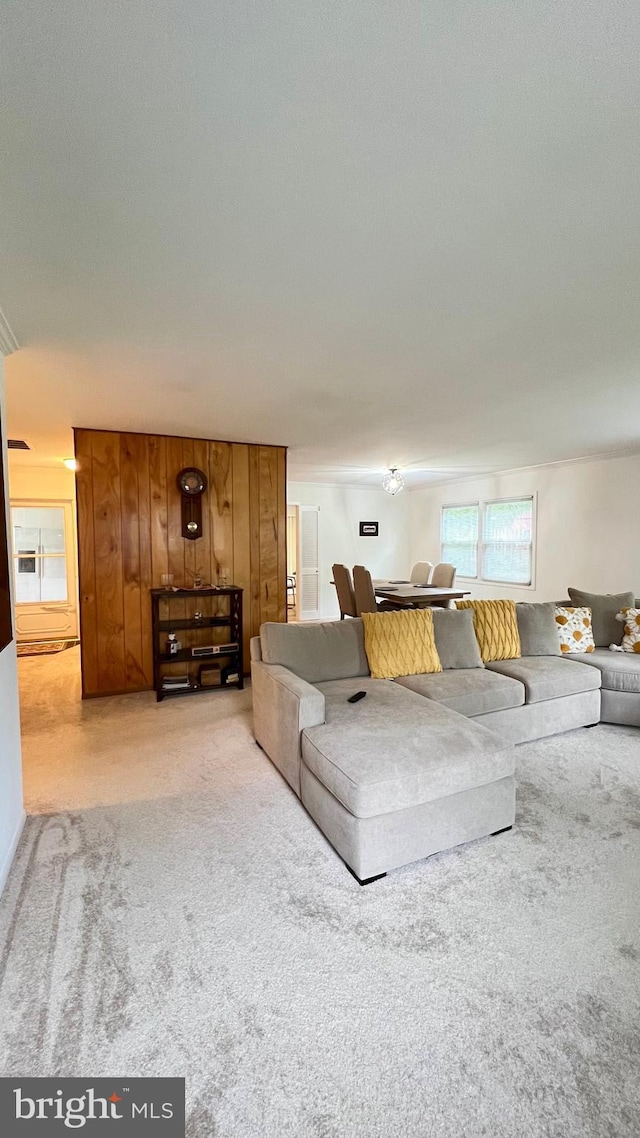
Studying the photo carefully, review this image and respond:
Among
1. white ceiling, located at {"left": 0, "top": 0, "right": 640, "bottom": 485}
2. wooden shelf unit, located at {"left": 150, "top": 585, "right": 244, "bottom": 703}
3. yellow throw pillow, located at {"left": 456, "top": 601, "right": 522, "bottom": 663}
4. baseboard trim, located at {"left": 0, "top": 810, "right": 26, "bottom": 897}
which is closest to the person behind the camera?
white ceiling, located at {"left": 0, "top": 0, "right": 640, "bottom": 485}

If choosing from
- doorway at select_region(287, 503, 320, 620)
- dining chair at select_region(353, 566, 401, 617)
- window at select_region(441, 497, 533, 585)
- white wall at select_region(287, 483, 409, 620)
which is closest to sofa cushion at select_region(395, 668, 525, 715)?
dining chair at select_region(353, 566, 401, 617)

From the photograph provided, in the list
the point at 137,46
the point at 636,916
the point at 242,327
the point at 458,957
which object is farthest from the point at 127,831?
the point at 137,46

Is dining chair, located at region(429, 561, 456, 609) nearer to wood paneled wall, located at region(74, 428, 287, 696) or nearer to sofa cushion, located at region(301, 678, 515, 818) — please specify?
wood paneled wall, located at region(74, 428, 287, 696)

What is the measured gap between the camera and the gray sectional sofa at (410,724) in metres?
1.97

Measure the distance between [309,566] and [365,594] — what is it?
2.72 metres

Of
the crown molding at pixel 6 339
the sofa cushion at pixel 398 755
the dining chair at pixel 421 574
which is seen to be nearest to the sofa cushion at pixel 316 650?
the sofa cushion at pixel 398 755

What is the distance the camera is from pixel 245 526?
189 inches

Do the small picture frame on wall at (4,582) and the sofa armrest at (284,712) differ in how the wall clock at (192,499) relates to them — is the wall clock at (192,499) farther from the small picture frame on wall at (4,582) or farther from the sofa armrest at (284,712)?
the small picture frame on wall at (4,582)

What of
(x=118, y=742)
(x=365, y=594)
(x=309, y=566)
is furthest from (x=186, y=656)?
(x=309, y=566)

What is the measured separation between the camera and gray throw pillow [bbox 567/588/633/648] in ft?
13.6

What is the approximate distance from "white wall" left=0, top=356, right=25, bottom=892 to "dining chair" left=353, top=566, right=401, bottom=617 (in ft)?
12.3

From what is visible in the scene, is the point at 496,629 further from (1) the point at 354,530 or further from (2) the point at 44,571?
(2) the point at 44,571

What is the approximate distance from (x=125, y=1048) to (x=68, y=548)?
21.4 feet

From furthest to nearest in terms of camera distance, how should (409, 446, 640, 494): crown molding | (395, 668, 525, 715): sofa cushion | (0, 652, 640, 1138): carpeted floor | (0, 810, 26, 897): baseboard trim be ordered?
1. (409, 446, 640, 494): crown molding
2. (395, 668, 525, 715): sofa cushion
3. (0, 810, 26, 897): baseboard trim
4. (0, 652, 640, 1138): carpeted floor
